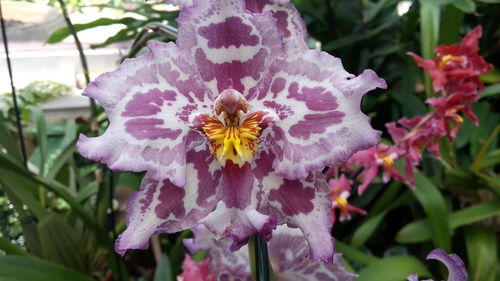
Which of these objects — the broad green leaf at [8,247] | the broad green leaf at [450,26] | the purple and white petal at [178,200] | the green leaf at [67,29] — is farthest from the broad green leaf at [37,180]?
the broad green leaf at [450,26]

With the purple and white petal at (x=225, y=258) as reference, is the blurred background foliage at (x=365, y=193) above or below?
below

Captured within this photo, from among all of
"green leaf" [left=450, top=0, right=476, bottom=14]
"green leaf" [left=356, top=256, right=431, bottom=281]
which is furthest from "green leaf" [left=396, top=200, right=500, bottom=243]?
"green leaf" [left=450, top=0, right=476, bottom=14]

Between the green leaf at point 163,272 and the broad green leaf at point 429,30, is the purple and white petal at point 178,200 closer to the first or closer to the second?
the green leaf at point 163,272

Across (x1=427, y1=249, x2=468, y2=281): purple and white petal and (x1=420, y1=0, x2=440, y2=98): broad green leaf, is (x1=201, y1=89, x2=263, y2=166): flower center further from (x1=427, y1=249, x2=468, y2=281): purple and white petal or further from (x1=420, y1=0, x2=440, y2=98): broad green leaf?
(x1=420, y1=0, x2=440, y2=98): broad green leaf

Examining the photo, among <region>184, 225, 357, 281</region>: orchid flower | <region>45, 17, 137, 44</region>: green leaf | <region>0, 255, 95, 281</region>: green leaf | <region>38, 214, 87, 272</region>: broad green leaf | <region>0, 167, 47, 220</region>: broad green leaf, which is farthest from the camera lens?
<region>45, 17, 137, 44</region>: green leaf

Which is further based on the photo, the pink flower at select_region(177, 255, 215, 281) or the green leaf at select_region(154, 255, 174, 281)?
the green leaf at select_region(154, 255, 174, 281)

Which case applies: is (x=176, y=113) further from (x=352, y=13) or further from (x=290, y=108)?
(x=352, y=13)

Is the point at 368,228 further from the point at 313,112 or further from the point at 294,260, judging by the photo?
the point at 313,112

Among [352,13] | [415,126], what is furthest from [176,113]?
[352,13]
